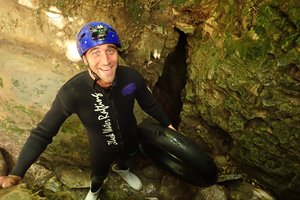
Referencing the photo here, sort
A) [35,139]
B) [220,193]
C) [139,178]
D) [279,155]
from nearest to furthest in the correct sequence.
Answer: [35,139], [279,155], [220,193], [139,178]

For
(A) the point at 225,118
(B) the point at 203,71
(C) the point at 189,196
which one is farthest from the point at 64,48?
(C) the point at 189,196

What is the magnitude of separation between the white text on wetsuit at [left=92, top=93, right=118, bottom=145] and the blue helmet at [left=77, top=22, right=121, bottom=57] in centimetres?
58

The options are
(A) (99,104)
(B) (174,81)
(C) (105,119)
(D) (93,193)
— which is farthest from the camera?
(B) (174,81)

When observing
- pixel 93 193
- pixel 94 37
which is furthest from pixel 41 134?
pixel 93 193

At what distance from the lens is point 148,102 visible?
4199mm

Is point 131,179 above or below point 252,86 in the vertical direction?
below

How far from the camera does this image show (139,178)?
5367 mm

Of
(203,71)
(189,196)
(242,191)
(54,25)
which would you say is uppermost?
(54,25)

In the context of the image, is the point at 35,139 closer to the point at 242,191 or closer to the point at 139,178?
the point at 139,178

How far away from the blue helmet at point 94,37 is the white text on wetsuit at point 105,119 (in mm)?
580

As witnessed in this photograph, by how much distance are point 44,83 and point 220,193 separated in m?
3.32

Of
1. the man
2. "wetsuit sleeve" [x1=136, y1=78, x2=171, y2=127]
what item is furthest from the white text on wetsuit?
"wetsuit sleeve" [x1=136, y1=78, x2=171, y2=127]

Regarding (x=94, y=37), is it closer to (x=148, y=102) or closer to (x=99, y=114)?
(x=99, y=114)

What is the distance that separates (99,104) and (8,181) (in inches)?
51.1
